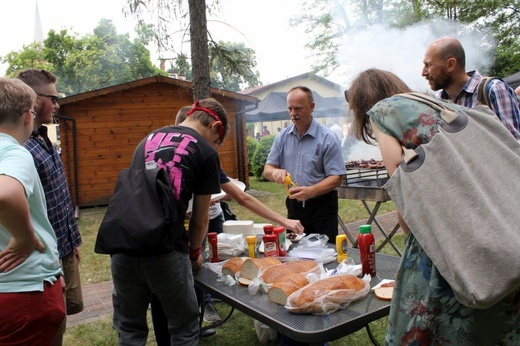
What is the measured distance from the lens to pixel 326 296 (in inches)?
73.0

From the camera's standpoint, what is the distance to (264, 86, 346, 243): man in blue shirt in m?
3.51

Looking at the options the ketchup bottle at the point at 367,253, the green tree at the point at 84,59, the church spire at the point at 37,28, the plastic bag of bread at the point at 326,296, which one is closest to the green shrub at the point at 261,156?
the ketchup bottle at the point at 367,253

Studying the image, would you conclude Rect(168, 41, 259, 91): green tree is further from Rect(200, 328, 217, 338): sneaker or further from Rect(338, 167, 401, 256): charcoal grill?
Rect(200, 328, 217, 338): sneaker

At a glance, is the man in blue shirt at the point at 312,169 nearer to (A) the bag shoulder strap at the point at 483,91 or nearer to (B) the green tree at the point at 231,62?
(A) the bag shoulder strap at the point at 483,91

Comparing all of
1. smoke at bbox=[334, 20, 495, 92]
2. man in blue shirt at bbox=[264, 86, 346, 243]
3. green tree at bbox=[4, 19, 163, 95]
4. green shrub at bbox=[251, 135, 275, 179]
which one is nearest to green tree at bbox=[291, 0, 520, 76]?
smoke at bbox=[334, 20, 495, 92]

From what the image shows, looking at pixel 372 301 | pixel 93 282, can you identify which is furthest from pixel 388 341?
pixel 93 282

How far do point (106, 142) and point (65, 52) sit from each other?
133 ft

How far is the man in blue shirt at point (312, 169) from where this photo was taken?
11.5 feet

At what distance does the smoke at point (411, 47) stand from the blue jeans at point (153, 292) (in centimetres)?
1070

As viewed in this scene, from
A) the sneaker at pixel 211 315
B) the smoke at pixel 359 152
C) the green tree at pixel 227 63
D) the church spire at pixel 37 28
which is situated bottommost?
the sneaker at pixel 211 315

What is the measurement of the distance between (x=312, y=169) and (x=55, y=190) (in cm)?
199

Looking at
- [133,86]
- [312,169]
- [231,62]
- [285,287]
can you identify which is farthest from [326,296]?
[133,86]

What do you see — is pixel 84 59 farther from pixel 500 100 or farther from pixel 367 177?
pixel 500 100

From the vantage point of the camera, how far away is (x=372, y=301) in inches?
77.4
